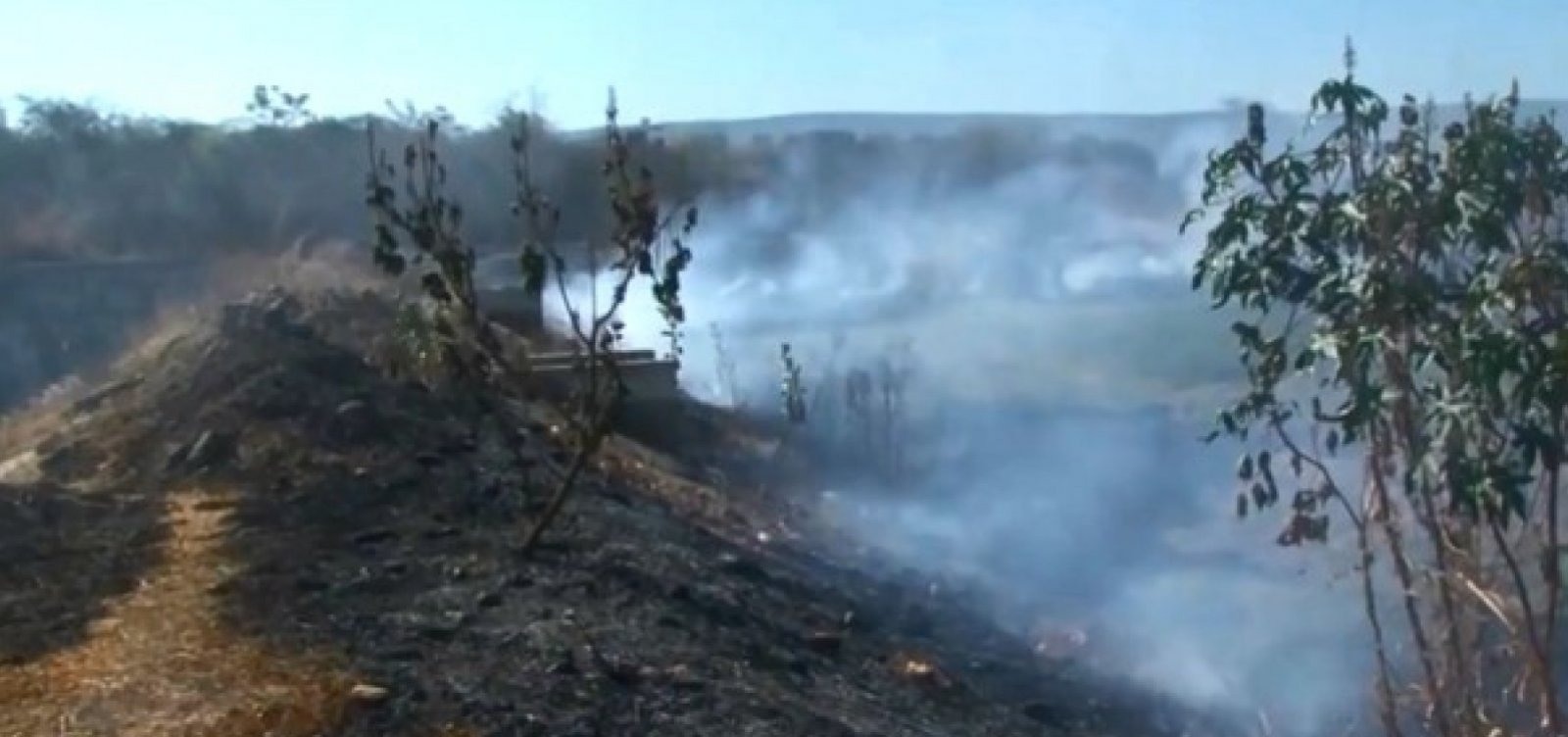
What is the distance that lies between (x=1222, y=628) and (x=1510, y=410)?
974 centimetres

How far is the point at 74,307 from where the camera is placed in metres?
28.8

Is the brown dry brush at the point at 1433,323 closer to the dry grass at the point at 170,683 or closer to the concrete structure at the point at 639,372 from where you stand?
the dry grass at the point at 170,683

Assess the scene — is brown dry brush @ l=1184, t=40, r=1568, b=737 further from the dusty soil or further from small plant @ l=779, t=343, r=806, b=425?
small plant @ l=779, t=343, r=806, b=425

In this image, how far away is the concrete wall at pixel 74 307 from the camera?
1022 inches

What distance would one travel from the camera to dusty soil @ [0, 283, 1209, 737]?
23.8 feet

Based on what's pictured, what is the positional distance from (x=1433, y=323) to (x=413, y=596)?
488 centimetres

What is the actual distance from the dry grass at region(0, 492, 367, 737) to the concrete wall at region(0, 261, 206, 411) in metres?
18.0

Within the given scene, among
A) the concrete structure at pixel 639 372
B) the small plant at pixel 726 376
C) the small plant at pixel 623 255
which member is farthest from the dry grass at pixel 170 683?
the small plant at pixel 726 376

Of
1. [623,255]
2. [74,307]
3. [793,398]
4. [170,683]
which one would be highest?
[623,255]

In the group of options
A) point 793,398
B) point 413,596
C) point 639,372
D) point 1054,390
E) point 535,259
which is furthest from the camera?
point 1054,390

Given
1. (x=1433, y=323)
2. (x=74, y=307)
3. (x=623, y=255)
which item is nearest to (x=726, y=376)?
(x=74, y=307)

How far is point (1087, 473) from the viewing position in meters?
20.5

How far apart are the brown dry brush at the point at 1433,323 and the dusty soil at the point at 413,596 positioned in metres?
2.77

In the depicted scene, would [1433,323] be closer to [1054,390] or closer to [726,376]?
[726,376]
